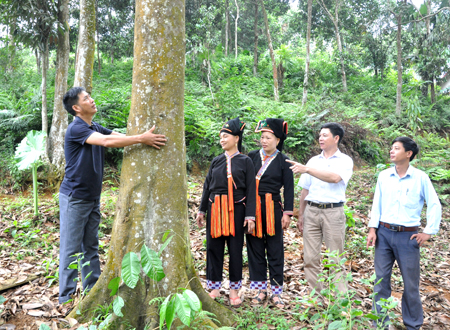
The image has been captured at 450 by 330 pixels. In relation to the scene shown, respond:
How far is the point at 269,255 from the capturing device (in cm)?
375

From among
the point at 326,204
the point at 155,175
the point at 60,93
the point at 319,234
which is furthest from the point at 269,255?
the point at 60,93

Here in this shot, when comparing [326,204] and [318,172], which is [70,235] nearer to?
[318,172]

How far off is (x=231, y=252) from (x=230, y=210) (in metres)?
0.48

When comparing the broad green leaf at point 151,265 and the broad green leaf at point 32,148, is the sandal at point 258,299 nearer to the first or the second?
the broad green leaf at point 151,265

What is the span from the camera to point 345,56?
19.7 m

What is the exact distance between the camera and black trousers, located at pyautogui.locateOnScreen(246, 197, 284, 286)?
371 cm

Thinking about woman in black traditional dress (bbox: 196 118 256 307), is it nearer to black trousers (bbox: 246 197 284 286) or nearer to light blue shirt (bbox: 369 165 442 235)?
black trousers (bbox: 246 197 284 286)

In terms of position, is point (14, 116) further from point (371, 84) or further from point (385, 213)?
point (371, 84)

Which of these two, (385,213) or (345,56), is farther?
(345,56)

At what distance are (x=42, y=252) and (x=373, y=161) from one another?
38.3 ft

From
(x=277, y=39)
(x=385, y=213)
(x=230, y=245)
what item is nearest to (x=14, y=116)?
(x=230, y=245)

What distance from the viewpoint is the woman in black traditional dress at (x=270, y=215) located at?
3703 millimetres

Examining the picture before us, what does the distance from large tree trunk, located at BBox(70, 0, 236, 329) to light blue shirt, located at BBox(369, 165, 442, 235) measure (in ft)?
6.72

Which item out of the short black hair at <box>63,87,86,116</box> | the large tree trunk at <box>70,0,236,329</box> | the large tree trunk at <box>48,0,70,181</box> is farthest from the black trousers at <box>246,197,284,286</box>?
the large tree trunk at <box>48,0,70,181</box>
